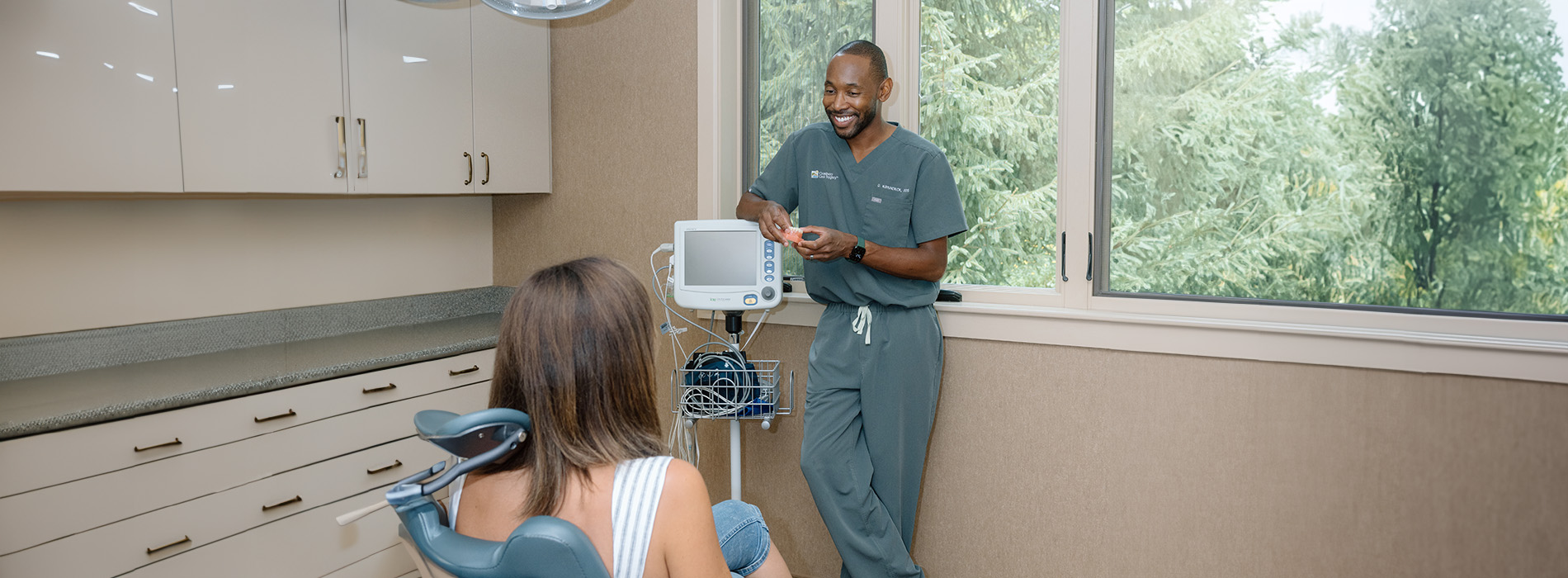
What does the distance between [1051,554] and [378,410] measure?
189 cm

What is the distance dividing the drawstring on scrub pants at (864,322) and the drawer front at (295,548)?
124cm

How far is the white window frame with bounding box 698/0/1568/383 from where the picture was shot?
1918 millimetres

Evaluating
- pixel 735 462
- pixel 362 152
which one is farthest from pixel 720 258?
pixel 362 152

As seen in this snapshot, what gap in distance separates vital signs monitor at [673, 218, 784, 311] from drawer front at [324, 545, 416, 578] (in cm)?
116

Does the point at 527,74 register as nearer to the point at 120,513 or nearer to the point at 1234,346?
the point at 120,513

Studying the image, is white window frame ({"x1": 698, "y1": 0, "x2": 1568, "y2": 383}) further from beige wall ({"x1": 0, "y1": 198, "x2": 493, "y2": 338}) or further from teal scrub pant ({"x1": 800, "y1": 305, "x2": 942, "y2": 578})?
beige wall ({"x1": 0, "y1": 198, "x2": 493, "y2": 338})

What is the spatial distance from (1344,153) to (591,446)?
1.88 m

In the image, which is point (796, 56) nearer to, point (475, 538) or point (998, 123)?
point (998, 123)

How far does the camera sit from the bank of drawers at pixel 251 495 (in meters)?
1.86

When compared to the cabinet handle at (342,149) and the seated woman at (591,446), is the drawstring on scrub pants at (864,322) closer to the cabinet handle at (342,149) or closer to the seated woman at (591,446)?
the seated woman at (591,446)

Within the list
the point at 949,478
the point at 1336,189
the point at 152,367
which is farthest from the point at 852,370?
the point at 152,367

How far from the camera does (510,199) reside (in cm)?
332

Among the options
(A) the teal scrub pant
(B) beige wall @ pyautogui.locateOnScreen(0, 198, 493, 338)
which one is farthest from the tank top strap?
(B) beige wall @ pyautogui.locateOnScreen(0, 198, 493, 338)

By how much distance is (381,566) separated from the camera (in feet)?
8.35
